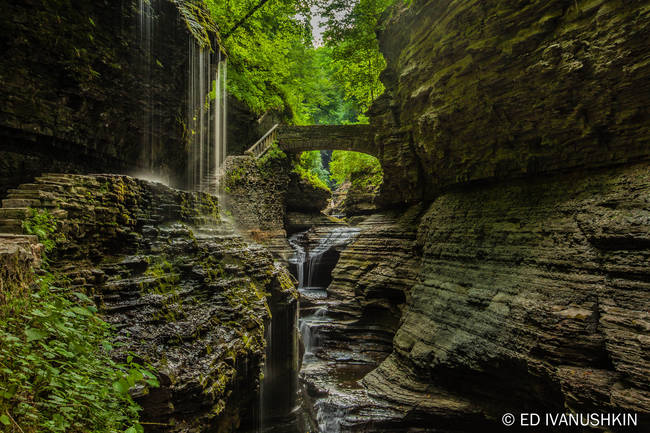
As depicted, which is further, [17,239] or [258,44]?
[258,44]

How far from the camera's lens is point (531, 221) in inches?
251

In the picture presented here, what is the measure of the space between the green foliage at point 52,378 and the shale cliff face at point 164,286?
552mm

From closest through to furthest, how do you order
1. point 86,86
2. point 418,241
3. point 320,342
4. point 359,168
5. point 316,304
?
point 86,86, point 418,241, point 320,342, point 316,304, point 359,168

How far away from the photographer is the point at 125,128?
5.91 metres

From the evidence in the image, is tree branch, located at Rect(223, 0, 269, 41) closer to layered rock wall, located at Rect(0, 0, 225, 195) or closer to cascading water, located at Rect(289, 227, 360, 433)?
layered rock wall, located at Rect(0, 0, 225, 195)

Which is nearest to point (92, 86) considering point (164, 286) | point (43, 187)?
point (43, 187)

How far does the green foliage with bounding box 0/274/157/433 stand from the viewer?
68.5 inches

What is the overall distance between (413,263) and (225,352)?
295 inches

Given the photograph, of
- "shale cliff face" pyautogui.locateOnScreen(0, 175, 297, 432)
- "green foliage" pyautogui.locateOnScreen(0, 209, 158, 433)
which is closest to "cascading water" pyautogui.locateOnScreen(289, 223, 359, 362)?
"shale cliff face" pyautogui.locateOnScreen(0, 175, 297, 432)

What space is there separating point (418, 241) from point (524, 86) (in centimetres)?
515

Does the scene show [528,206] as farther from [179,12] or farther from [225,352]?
[179,12]

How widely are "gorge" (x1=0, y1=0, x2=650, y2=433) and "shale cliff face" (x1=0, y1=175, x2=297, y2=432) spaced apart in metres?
0.03

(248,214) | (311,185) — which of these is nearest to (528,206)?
(248,214)

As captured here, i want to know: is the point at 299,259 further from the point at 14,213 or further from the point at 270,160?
the point at 14,213
